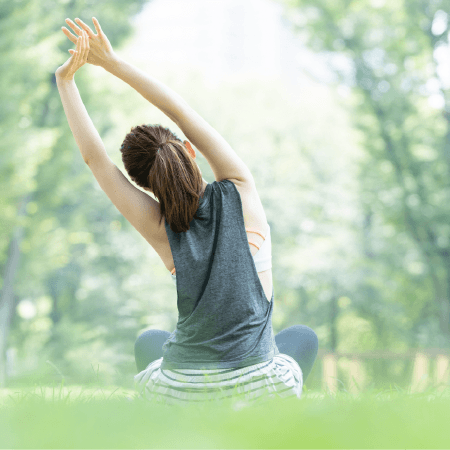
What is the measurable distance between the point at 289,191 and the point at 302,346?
40.8ft

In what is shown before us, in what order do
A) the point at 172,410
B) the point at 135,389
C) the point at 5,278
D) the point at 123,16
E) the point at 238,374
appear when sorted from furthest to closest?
1. the point at 123,16
2. the point at 5,278
3. the point at 135,389
4. the point at 238,374
5. the point at 172,410

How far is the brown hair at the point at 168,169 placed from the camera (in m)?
1.41

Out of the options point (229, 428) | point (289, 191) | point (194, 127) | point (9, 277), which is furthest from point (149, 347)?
point (289, 191)

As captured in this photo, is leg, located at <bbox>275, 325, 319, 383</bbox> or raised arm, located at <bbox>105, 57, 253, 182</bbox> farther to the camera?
leg, located at <bbox>275, 325, 319, 383</bbox>

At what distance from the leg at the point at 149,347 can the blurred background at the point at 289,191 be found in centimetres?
555

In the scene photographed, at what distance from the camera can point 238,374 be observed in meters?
1.38

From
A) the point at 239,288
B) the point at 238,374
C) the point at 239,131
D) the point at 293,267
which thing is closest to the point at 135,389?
the point at 238,374

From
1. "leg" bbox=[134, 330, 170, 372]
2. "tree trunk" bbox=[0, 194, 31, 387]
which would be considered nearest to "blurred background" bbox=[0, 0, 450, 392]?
"tree trunk" bbox=[0, 194, 31, 387]

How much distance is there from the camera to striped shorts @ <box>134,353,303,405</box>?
1343mm

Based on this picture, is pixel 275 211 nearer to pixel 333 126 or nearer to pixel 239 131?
pixel 239 131

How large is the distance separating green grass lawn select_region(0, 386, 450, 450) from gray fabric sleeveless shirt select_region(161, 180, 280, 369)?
457 mm

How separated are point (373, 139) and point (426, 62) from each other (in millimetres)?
1813

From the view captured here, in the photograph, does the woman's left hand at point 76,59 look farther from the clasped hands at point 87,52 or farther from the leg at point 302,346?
the leg at point 302,346

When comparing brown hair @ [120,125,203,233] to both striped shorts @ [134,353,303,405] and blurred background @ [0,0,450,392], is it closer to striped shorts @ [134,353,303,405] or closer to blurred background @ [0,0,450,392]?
striped shorts @ [134,353,303,405]
